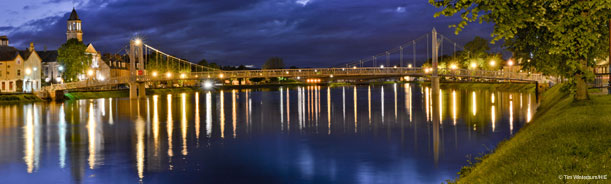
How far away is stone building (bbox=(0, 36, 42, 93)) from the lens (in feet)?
361

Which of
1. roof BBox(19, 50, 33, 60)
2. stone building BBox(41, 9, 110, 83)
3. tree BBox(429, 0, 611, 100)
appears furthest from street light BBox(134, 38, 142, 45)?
tree BBox(429, 0, 611, 100)

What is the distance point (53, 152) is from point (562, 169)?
2532 centimetres

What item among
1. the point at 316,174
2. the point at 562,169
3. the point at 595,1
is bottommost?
the point at 316,174

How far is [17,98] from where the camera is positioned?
8238 cm

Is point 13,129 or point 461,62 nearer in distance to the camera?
point 13,129

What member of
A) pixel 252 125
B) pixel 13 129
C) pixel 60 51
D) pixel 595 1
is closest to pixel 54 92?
pixel 60 51

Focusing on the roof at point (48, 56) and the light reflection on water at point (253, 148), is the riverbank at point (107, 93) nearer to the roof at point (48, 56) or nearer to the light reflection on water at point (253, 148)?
the roof at point (48, 56)

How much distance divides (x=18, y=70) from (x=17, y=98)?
33009 mm

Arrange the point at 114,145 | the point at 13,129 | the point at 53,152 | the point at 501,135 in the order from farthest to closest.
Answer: the point at 13,129, the point at 501,135, the point at 114,145, the point at 53,152

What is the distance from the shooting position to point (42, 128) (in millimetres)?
43188

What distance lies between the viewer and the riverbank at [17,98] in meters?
80.1

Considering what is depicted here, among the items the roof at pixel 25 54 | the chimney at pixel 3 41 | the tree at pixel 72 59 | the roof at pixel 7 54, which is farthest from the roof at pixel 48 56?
the tree at pixel 72 59

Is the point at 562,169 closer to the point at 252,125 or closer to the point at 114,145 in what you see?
the point at 114,145

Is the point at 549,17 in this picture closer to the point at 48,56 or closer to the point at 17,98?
the point at 17,98
